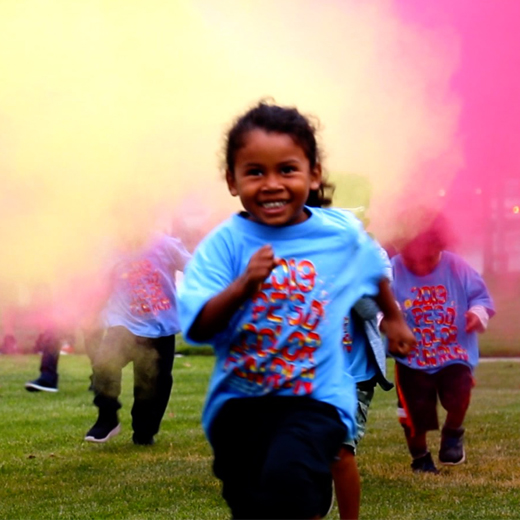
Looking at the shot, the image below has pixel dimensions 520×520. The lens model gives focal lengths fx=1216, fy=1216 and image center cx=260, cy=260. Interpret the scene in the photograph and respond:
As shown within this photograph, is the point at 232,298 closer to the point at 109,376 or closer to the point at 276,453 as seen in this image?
the point at 276,453

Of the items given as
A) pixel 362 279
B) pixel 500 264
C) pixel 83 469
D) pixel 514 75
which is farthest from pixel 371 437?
pixel 362 279

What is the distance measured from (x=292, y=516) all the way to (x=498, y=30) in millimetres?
3366

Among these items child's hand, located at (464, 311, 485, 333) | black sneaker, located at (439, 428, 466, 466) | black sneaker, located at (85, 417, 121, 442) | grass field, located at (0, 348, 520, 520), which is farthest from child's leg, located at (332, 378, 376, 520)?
black sneaker, located at (85, 417, 121, 442)

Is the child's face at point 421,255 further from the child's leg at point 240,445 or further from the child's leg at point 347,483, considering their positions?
the child's leg at point 240,445

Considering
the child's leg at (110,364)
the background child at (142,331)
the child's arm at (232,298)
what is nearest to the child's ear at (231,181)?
the child's arm at (232,298)

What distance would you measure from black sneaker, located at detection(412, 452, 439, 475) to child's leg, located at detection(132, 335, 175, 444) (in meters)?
1.76

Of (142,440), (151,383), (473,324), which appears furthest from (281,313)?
(142,440)

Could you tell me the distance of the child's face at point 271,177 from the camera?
3.50 m

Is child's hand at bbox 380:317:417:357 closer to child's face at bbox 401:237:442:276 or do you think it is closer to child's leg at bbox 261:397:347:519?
child's leg at bbox 261:397:347:519

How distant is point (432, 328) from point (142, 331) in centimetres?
182

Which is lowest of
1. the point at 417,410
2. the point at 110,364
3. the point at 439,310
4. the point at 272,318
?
the point at 110,364

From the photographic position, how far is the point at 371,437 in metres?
8.08

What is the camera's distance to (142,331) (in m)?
7.28

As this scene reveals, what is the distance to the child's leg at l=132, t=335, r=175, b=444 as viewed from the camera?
7.47 metres
